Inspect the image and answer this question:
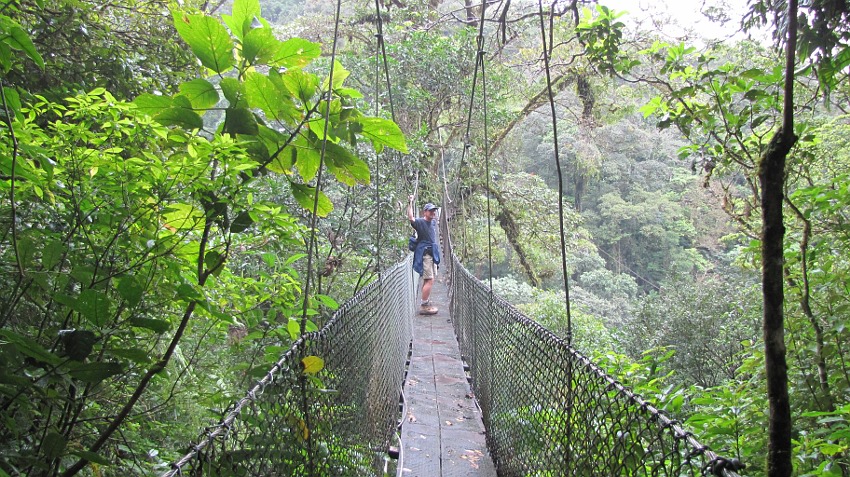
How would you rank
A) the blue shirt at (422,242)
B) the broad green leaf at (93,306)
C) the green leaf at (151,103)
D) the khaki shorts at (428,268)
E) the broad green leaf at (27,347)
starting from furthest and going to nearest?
the khaki shorts at (428,268)
the blue shirt at (422,242)
the green leaf at (151,103)
the broad green leaf at (93,306)
the broad green leaf at (27,347)

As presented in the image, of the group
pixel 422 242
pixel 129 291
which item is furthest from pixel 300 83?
pixel 422 242

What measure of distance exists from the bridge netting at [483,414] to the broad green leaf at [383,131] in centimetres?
41

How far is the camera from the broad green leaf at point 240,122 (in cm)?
109

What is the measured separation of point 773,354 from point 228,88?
98 centimetres

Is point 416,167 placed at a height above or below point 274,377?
above

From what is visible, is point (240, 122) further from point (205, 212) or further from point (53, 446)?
point (53, 446)

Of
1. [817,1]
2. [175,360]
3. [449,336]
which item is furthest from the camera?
[449,336]

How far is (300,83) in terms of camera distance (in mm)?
1080

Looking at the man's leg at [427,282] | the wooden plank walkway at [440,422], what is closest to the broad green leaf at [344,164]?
the wooden plank walkway at [440,422]

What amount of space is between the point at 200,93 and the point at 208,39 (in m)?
0.12

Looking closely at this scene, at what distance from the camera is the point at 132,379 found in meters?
1.55

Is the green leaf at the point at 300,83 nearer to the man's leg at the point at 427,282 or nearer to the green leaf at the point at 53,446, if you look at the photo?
the green leaf at the point at 53,446

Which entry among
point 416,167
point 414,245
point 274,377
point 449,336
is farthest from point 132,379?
point 416,167

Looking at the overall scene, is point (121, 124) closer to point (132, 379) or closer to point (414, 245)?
point (132, 379)
